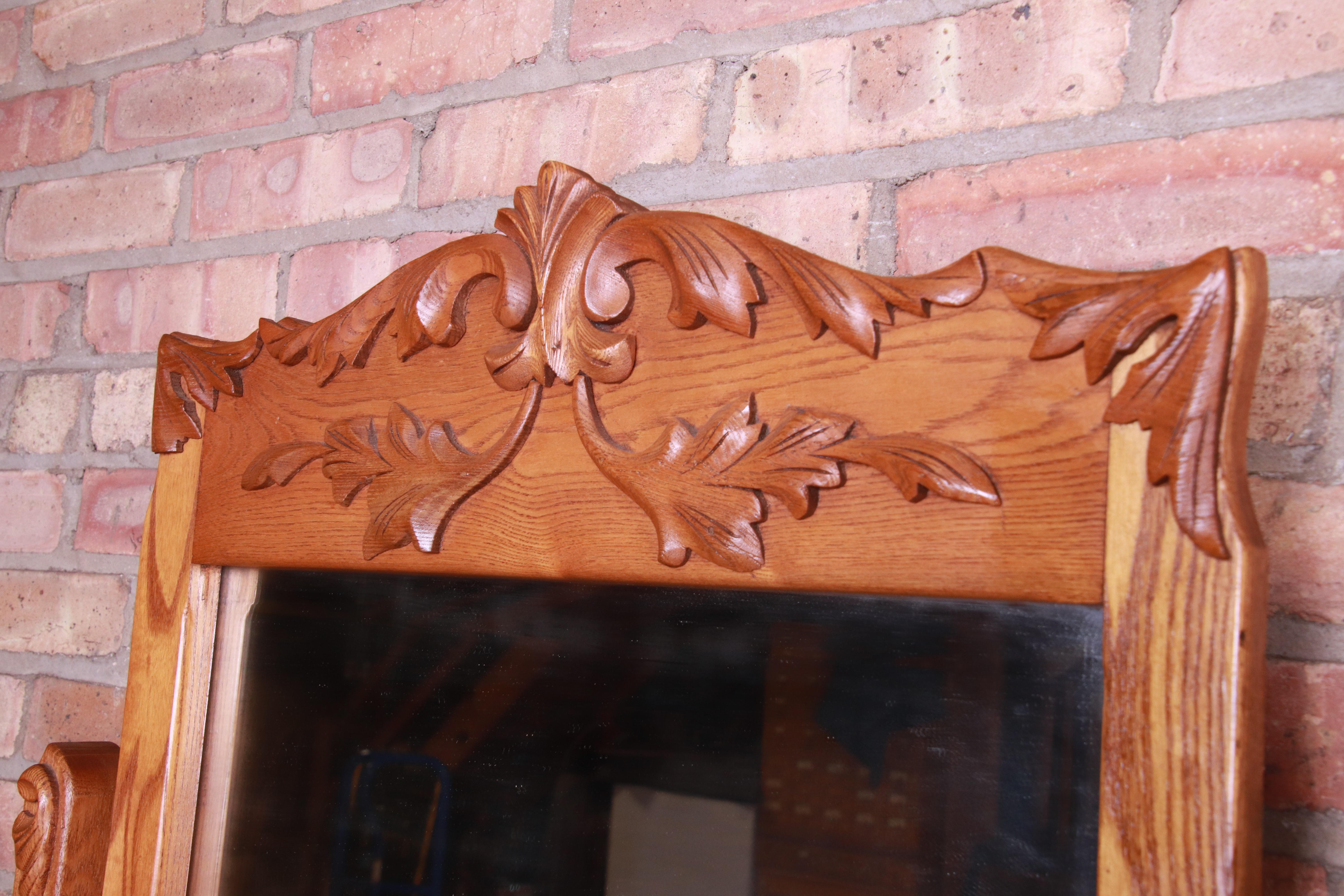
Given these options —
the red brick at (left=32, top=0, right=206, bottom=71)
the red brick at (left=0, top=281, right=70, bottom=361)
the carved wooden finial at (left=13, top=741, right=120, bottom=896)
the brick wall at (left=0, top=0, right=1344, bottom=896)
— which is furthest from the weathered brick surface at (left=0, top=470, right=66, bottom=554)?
the red brick at (left=32, top=0, right=206, bottom=71)

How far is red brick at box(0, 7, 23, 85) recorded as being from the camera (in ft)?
3.72

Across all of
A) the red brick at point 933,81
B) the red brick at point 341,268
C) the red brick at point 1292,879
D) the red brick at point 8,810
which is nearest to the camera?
the red brick at point 1292,879

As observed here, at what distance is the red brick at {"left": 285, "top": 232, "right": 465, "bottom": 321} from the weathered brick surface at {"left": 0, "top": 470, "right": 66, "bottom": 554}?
34 cm

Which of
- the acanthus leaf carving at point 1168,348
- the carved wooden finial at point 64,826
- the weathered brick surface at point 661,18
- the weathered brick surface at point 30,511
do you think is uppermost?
the weathered brick surface at point 661,18

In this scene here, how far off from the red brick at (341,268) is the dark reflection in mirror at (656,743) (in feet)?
0.99

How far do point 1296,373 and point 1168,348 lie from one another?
0.20 metres

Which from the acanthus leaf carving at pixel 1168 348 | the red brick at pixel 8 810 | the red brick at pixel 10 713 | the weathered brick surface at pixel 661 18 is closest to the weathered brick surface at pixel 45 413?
the red brick at pixel 10 713

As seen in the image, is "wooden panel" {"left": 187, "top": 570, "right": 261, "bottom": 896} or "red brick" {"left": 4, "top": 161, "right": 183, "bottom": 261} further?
"red brick" {"left": 4, "top": 161, "right": 183, "bottom": 261}

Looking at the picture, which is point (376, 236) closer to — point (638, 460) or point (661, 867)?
point (638, 460)

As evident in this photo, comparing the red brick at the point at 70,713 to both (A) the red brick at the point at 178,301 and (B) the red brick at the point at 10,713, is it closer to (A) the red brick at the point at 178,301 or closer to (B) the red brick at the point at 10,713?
(B) the red brick at the point at 10,713

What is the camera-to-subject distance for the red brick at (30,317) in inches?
42.3

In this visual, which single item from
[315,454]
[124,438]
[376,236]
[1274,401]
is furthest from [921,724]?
[124,438]

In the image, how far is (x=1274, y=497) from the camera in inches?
23.0

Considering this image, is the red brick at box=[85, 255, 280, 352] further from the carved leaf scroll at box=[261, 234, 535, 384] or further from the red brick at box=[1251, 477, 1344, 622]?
the red brick at box=[1251, 477, 1344, 622]
